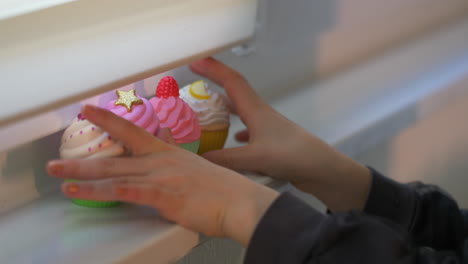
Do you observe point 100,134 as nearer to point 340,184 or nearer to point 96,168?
point 96,168

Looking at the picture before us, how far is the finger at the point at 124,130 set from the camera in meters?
0.56

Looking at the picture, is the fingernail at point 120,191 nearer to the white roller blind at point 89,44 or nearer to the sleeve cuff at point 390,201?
the white roller blind at point 89,44

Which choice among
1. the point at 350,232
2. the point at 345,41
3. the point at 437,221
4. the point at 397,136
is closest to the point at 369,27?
the point at 345,41

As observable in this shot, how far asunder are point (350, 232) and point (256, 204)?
0.10 m

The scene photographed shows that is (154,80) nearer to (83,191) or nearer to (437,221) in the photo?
(83,191)

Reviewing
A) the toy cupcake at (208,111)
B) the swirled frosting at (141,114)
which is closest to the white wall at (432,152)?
the toy cupcake at (208,111)

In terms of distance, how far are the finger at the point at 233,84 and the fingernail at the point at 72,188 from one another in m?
0.24

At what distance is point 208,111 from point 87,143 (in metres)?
0.16

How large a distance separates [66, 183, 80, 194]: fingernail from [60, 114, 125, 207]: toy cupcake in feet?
0.14

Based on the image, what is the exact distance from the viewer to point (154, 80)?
28.2 inches

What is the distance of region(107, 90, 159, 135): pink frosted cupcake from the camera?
0.60 meters

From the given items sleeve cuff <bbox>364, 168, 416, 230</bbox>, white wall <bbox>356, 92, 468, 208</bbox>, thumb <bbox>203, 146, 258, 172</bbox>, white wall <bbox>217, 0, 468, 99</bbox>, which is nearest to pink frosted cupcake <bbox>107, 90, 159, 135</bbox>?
thumb <bbox>203, 146, 258, 172</bbox>

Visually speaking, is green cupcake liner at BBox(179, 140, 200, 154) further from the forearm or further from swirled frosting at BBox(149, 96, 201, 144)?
the forearm

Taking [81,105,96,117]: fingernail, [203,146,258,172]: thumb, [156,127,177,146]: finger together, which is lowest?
[203,146,258,172]: thumb
